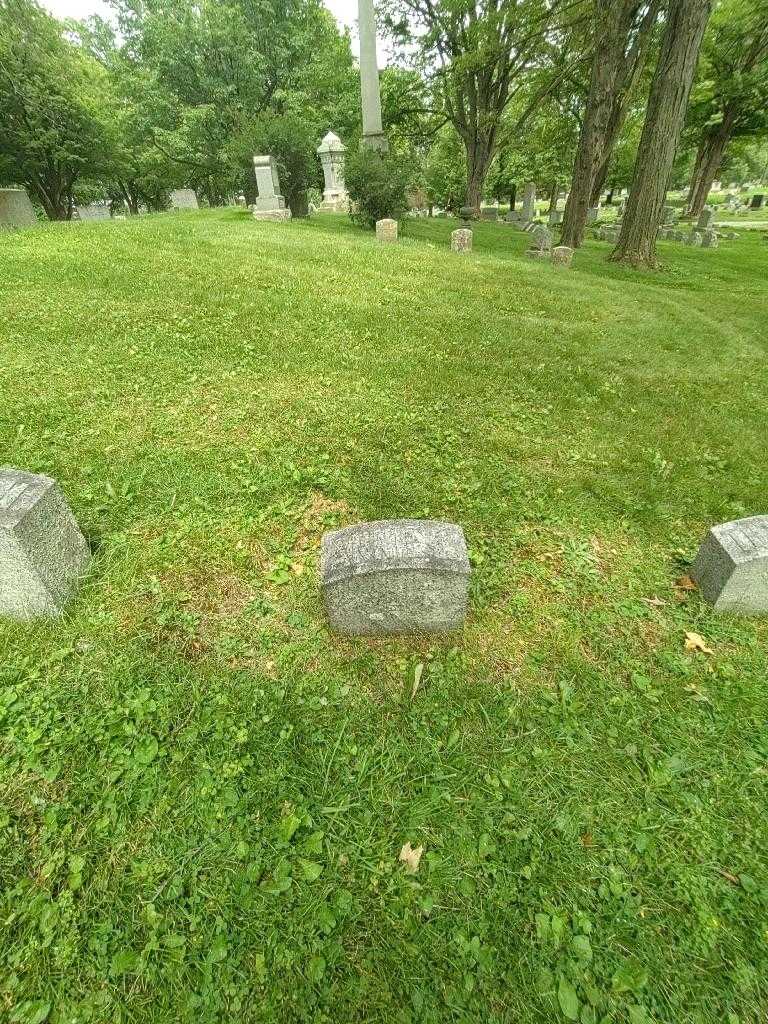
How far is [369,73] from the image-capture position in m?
18.2

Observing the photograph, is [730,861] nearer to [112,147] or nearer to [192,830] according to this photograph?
[192,830]

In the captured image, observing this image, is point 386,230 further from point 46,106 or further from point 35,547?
point 46,106

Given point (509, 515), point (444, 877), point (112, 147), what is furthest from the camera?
point (112, 147)

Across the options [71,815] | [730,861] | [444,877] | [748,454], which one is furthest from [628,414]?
[71,815]

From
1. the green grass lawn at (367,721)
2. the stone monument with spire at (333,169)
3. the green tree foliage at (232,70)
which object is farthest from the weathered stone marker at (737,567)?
the green tree foliage at (232,70)

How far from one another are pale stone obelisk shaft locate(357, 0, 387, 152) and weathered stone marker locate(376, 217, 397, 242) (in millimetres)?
7538

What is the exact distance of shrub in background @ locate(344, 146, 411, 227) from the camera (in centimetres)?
1441

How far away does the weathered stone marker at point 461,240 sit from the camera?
1324cm

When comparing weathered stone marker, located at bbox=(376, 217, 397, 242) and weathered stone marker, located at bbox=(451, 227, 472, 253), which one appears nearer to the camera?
weathered stone marker, located at bbox=(376, 217, 397, 242)

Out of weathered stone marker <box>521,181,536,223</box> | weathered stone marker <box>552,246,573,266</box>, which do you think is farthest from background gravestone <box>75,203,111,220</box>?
weathered stone marker <box>552,246,573,266</box>

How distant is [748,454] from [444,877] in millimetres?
5211

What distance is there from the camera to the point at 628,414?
5.59m

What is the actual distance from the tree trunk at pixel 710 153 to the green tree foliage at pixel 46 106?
107 feet

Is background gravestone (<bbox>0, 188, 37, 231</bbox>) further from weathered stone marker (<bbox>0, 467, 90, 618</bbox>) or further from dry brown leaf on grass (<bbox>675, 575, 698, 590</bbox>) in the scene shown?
dry brown leaf on grass (<bbox>675, 575, 698, 590</bbox>)
